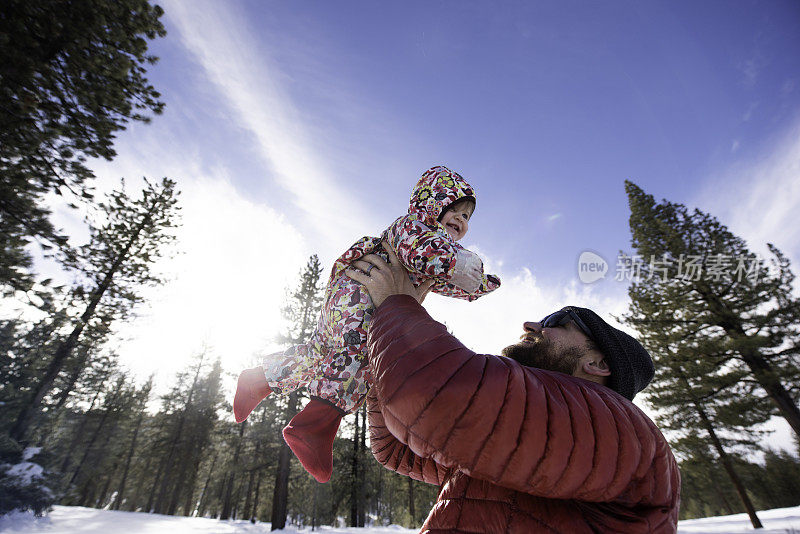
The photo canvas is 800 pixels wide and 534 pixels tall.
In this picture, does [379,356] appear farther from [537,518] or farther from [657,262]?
[657,262]

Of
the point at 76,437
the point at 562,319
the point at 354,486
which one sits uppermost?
the point at 76,437

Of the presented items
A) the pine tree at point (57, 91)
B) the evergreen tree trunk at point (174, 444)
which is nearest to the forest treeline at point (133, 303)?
the pine tree at point (57, 91)

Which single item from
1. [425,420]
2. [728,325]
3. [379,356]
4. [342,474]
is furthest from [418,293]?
[342,474]

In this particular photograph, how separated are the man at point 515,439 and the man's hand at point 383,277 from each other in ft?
1.02

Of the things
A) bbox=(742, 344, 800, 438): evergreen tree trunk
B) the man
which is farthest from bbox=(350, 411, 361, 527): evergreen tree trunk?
the man

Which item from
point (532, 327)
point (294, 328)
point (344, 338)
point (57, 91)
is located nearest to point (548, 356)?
point (532, 327)

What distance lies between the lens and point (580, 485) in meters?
0.80

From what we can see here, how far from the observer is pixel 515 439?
31.0 inches

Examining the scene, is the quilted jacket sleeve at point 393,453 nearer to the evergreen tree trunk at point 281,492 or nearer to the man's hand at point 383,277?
the man's hand at point 383,277

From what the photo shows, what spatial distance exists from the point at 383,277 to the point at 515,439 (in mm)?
821

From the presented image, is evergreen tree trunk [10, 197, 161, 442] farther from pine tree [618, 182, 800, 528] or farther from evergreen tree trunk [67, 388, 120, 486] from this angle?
pine tree [618, 182, 800, 528]

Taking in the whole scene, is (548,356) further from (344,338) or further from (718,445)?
(718,445)

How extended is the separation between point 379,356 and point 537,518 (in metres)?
0.61

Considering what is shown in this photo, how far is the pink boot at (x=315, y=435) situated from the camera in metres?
1.64
